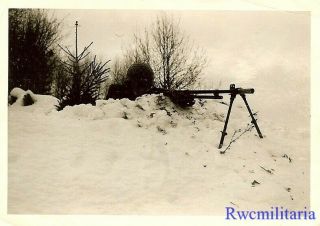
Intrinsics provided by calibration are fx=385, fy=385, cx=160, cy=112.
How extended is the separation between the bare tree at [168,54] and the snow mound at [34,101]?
159cm

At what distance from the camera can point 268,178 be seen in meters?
5.42

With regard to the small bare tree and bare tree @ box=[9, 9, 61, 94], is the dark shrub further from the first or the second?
the small bare tree

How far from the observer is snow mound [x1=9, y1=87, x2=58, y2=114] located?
5.50 m

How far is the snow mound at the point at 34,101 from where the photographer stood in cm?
550

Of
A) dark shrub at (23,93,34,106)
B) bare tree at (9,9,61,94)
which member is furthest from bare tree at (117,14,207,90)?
dark shrub at (23,93,34,106)

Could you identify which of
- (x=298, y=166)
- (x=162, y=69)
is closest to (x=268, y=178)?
(x=298, y=166)

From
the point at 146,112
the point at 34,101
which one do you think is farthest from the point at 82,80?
the point at 146,112

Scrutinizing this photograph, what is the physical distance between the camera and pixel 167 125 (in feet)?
20.6

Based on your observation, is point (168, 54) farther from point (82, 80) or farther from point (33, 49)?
point (33, 49)

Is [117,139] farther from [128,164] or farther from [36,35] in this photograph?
[36,35]

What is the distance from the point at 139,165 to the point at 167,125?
117 centimetres

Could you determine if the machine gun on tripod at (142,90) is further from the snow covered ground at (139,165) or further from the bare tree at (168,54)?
the snow covered ground at (139,165)

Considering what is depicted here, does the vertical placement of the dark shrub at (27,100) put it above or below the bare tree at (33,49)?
below

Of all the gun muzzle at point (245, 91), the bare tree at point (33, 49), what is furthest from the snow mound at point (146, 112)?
the bare tree at point (33, 49)
